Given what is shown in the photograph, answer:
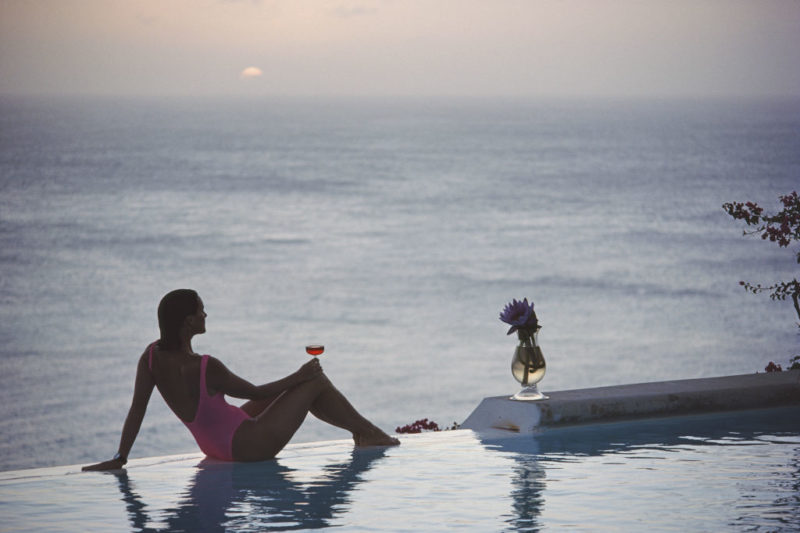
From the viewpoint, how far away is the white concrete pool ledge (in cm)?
644

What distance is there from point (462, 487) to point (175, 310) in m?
1.41

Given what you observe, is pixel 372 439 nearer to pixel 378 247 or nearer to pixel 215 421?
pixel 215 421

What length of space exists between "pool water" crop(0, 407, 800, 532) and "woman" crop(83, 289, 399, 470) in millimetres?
143

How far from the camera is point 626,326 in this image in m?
33.2

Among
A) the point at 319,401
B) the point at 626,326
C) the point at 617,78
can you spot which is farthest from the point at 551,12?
the point at 319,401

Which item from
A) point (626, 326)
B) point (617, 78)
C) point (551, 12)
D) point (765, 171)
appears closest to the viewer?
point (626, 326)

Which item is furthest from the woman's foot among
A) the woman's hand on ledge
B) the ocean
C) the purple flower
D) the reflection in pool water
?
the ocean

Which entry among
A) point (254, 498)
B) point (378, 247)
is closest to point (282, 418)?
point (254, 498)

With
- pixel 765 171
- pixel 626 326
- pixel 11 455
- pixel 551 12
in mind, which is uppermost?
pixel 551 12

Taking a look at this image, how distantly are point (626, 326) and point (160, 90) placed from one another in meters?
22.9

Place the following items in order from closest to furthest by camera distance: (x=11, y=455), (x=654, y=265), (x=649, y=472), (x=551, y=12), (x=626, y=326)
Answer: (x=649, y=472)
(x=11, y=455)
(x=626, y=326)
(x=654, y=265)
(x=551, y=12)

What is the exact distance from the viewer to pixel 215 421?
216 inches

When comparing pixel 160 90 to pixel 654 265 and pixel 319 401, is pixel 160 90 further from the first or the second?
pixel 319 401

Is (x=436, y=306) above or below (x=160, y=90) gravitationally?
below
